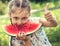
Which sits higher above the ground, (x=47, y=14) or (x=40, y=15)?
(x=47, y=14)

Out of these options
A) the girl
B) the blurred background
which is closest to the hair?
the girl

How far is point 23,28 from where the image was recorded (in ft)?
9.30

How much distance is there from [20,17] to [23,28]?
208 mm

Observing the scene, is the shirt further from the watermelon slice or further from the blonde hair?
the blonde hair

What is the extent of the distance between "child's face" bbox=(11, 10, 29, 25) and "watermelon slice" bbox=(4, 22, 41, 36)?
87 millimetres

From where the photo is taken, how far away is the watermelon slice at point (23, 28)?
111 inches

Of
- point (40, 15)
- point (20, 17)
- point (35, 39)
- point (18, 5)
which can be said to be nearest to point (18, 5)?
point (18, 5)

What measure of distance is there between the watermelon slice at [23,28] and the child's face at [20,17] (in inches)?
3.4

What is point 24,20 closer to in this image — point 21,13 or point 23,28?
point 21,13

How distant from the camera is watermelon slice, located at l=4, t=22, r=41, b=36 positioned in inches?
111

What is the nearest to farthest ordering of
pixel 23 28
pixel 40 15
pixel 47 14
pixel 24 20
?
pixel 47 14 < pixel 24 20 < pixel 23 28 < pixel 40 15

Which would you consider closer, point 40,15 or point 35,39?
point 35,39

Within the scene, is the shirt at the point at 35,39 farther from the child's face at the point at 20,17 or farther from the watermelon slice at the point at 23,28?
the child's face at the point at 20,17

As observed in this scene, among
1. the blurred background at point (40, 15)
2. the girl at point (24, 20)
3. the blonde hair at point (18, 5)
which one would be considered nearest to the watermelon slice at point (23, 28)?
the girl at point (24, 20)
